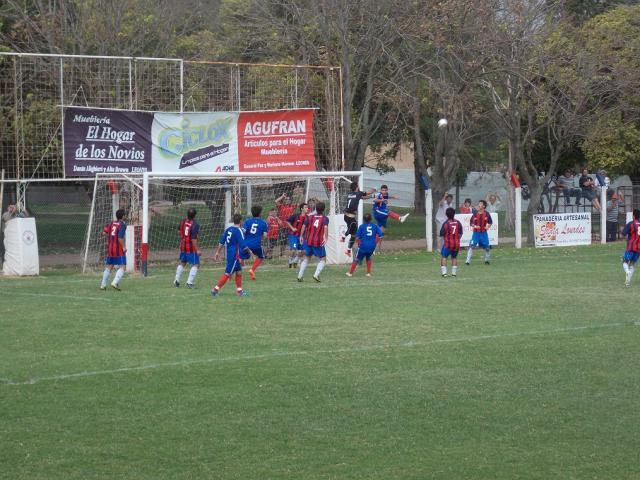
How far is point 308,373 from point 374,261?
1708 cm

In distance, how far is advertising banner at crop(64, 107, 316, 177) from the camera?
1001 inches

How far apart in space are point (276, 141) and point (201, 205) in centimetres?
421

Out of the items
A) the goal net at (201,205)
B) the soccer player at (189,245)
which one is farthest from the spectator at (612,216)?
the soccer player at (189,245)

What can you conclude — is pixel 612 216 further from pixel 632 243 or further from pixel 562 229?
pixel 632 243

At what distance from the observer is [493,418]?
9.50 meters

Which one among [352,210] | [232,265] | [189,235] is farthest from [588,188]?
[232,265]

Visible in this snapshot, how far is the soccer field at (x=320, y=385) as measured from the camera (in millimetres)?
8172

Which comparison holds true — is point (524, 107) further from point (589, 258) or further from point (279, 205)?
point (279, 205)

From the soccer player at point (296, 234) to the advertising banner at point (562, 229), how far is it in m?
10.1

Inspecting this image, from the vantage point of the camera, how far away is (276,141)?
28094mm

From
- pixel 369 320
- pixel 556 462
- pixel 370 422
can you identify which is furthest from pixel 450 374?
pixel 369 320

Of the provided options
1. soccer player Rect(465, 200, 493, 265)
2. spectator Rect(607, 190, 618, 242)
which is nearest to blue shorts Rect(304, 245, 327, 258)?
soccer player Rect(465, 200, 493, 265)

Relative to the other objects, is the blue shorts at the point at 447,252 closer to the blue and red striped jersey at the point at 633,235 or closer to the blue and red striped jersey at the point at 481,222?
the blue and red striped jersey at the point at 481,222

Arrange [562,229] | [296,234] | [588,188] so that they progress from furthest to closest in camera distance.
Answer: [588,188] → [562,229] → [296,234]
